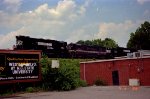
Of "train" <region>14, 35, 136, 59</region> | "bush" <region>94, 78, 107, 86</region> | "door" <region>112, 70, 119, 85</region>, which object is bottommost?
"bush" <region>94, 78, 107, 86</region>

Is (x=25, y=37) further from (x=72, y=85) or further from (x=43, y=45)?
(x=72, y=85)

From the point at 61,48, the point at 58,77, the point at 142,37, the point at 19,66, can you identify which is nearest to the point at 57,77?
the point at 58,77

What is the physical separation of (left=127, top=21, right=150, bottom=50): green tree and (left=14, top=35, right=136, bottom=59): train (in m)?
19.9

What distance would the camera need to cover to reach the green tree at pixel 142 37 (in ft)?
255

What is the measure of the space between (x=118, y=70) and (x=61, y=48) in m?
10.5

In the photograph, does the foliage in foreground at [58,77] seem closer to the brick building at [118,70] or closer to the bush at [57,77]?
the bush at [57,77]

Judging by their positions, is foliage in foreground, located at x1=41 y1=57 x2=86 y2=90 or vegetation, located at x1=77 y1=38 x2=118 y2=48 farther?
vegetation, located at x1=77 y1=38 x2=118 y2=48

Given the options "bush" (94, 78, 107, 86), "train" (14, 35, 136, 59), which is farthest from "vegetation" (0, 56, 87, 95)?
"bush" (94, 78, 107, 86)

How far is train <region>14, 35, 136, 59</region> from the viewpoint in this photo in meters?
37.6

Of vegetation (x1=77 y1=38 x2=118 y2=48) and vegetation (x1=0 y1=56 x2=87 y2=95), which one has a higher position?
vegetation (x1=77 y1=38 x2=118 y2=48)

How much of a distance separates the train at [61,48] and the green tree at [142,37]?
65.2 ft

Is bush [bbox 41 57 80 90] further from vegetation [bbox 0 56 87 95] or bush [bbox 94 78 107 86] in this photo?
bush [bbox 94 78 107 86]

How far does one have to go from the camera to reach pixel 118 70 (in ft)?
127

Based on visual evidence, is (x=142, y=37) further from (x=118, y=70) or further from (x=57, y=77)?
(x=57, y=77)
